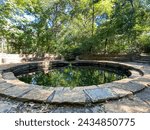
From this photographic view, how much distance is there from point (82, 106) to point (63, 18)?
34.5ft

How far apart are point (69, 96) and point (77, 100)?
0.71ft

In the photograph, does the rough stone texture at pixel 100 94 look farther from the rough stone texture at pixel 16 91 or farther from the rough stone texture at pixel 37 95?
the rough stone texture at pixel 16 91

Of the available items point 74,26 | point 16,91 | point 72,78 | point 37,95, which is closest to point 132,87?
point 37,95

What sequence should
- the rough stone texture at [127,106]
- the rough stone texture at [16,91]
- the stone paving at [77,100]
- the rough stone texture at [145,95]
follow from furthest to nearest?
the rough stone texture at [16,91] → the rough stone texture at [145,95] → the stone paving at [77,100] → the rough stone texture at [127,106]

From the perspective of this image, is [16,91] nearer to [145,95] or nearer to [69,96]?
[69,96]

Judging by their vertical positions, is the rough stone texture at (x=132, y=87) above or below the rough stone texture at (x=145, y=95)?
above

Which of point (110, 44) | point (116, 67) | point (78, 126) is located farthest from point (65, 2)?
point (78, 126)

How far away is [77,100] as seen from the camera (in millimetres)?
2393

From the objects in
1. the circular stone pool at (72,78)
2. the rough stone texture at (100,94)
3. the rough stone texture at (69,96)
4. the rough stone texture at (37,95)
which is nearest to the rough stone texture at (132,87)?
the rough stone texture at (100,94)

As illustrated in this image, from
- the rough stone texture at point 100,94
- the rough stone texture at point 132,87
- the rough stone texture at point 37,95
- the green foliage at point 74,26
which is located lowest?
the rough stone texture at point 37,95

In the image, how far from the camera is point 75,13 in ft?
38.6

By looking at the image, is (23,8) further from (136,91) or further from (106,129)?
(106,129)

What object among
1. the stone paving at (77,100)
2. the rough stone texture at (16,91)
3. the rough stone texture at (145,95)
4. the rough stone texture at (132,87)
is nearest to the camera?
the stone paving at (77,100)

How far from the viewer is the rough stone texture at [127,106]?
6.95ft
